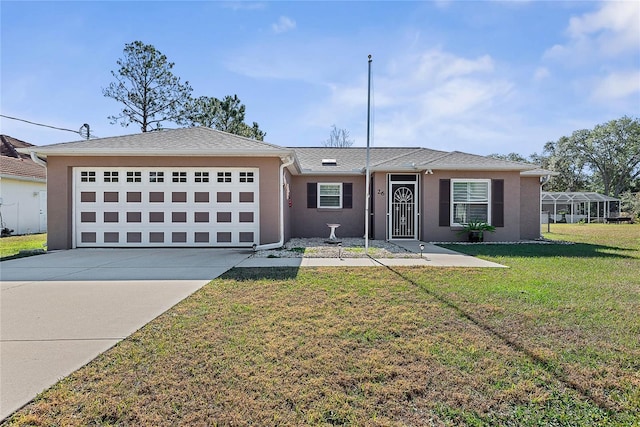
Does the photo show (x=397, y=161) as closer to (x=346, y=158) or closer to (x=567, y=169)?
(x=346, y=158)

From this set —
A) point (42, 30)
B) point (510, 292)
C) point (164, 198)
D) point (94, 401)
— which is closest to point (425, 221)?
point (510, 292)

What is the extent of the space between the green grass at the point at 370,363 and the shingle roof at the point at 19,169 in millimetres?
16707

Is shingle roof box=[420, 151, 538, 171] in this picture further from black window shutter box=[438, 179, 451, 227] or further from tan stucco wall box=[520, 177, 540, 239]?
tan stucco wall box=[520, 177, 540, 239]

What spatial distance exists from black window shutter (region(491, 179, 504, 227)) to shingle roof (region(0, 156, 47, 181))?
2105cm

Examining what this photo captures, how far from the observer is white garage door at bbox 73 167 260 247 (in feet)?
33.8

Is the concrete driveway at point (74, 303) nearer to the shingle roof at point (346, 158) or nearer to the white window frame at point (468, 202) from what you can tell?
the shingle roof at point (346, 158)

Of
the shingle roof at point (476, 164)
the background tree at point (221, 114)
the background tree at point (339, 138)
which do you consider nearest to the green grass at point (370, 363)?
the shingle roof at point (476, 164)

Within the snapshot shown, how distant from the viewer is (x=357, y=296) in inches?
193

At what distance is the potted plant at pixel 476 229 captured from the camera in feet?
38.7

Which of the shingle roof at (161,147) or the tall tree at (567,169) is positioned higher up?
the tall tree at (567,169)

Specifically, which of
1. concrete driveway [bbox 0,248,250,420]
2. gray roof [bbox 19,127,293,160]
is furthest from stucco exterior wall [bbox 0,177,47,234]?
concrete driveway [bbox 0,248,250,420]

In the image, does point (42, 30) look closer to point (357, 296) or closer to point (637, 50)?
point (357, 296)

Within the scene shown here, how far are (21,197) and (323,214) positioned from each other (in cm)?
1488

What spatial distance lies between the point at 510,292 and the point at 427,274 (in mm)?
1584
